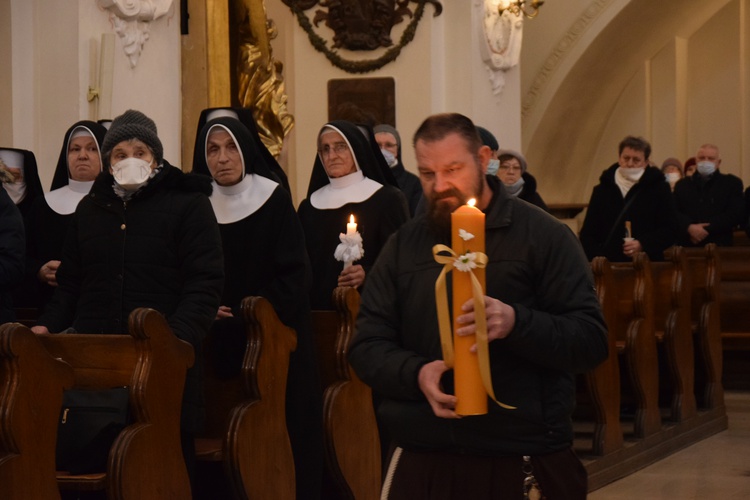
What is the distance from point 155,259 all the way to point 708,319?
5562 mm

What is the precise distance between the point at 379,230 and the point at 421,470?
285 centimetres

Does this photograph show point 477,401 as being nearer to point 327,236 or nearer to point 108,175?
point 108,175

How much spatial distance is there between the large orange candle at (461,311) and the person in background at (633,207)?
5.91 metres

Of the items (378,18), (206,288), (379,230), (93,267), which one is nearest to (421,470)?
(206,288)

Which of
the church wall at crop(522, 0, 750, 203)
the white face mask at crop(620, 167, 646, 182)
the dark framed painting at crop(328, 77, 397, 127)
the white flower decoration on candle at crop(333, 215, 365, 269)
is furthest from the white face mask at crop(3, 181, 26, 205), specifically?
the church wall at crop(522, 0, 750, 203)

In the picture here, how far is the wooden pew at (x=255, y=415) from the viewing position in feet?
15.4

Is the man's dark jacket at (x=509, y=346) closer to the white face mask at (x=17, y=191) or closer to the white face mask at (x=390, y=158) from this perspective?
the white face mask at (x=17, y=191)

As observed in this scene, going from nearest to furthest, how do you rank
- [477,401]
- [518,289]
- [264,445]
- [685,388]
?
[477,401] < [518,289] < [264,445] < [685,388]

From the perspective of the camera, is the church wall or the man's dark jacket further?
the church wall

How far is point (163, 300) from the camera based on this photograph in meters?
4.39

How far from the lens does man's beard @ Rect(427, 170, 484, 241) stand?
9.63ft

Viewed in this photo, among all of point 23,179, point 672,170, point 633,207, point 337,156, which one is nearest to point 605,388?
point 633,207

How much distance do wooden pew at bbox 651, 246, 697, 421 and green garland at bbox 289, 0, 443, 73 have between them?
3645 mm

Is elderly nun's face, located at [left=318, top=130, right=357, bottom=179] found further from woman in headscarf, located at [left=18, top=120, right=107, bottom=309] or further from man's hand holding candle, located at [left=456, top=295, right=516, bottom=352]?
man's hand holding candle, located at [left=456, top=295, right=516, bottom=352]
